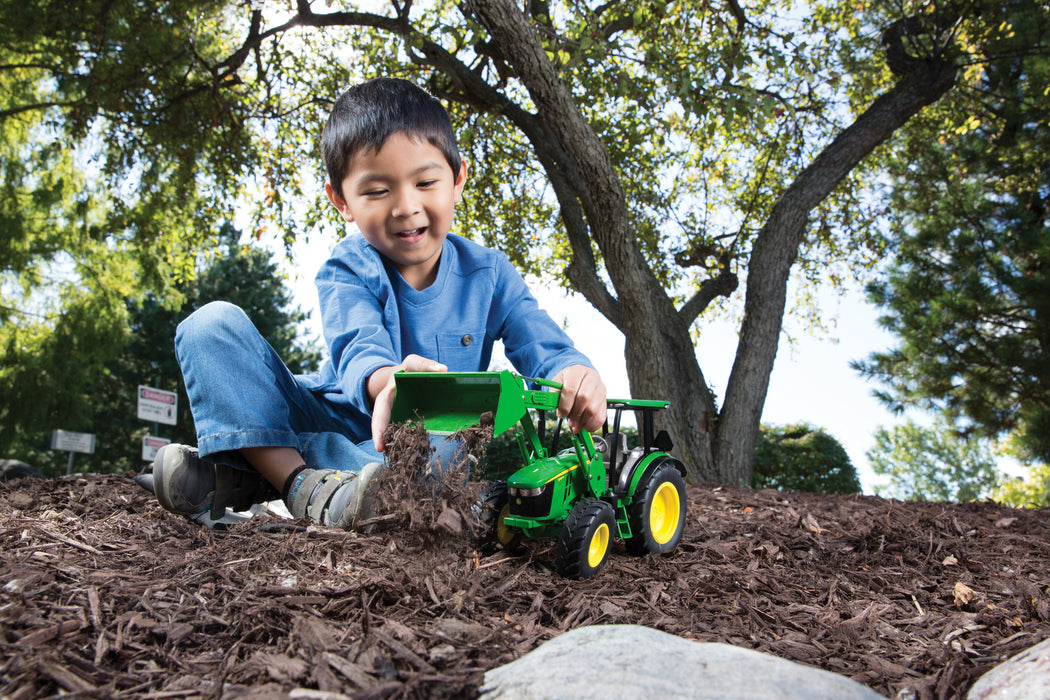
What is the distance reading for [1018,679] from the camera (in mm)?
1706

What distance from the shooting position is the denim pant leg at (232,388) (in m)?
2.49

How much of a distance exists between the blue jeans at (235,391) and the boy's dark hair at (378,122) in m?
0.66

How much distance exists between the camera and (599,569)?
226 cm

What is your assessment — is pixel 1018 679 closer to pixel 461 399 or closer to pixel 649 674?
pixel 649 674

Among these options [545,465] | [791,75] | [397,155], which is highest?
[791,75]

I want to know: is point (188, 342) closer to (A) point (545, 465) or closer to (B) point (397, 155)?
(B) point (397, 155)

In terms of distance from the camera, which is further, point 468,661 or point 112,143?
point 112,143

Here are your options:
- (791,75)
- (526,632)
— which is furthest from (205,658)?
(791,75)

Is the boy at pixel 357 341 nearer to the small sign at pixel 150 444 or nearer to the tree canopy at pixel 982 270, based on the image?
the small sign at pixel 150 444

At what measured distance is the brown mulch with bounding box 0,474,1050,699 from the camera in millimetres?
1485

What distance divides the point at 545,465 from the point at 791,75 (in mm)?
6997

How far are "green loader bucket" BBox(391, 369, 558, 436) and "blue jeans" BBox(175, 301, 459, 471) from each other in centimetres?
72

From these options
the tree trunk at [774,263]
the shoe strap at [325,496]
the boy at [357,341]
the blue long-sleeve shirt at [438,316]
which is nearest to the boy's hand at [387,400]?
the boy at [357,341]

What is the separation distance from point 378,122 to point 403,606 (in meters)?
1.61
